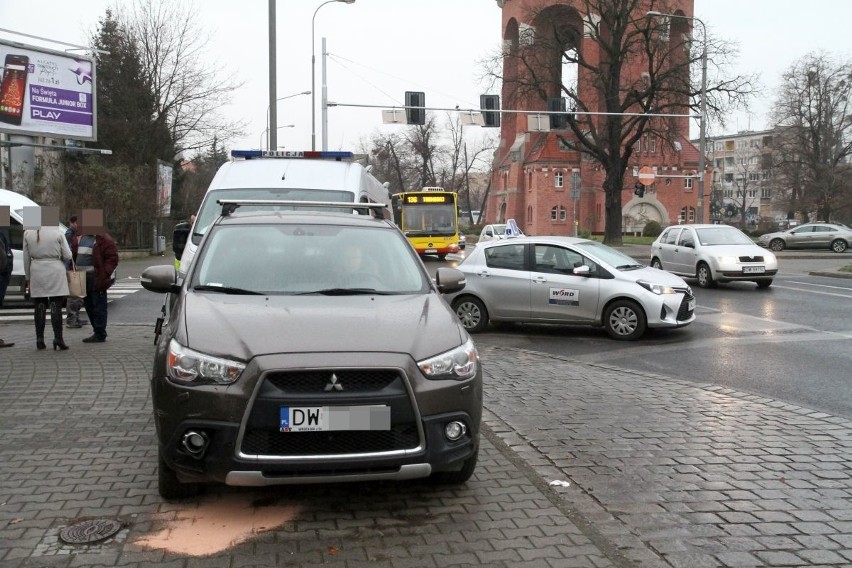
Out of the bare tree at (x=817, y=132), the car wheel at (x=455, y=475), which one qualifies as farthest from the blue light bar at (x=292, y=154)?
the bare tree at (x=817, y=132)

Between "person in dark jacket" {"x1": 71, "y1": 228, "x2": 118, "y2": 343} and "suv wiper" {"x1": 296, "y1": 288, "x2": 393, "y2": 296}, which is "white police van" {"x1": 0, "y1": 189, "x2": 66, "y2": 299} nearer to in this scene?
"person in dark jacket" {"x1": 71, "y1": 228, "x2": 118, "y2": 343}

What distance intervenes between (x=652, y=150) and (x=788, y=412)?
223ft

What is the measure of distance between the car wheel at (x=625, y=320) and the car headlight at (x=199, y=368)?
848 centimetres

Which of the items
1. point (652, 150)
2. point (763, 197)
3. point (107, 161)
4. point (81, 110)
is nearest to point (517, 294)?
point (81, 110)

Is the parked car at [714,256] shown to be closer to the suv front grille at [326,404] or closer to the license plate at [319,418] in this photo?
the suv front grille at [326,404]

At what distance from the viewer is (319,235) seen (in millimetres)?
5695

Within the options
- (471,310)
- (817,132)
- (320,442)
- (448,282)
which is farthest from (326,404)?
(817,132)

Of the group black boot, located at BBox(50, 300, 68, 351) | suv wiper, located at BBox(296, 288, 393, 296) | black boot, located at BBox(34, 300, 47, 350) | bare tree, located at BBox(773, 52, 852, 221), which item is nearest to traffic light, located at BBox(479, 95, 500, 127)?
black boot, located at BBox(50, 300, 68, 351)

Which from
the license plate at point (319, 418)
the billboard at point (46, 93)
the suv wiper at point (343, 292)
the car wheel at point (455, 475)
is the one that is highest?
the billboard at point (46, 93)

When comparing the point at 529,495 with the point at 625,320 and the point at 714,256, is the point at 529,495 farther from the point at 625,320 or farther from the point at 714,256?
the point at 714,256

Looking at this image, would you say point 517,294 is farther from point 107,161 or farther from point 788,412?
point 107,161

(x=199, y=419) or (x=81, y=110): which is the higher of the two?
(x=81, y=110)

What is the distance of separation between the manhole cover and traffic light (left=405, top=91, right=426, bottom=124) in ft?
86.2

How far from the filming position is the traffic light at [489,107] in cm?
3044
